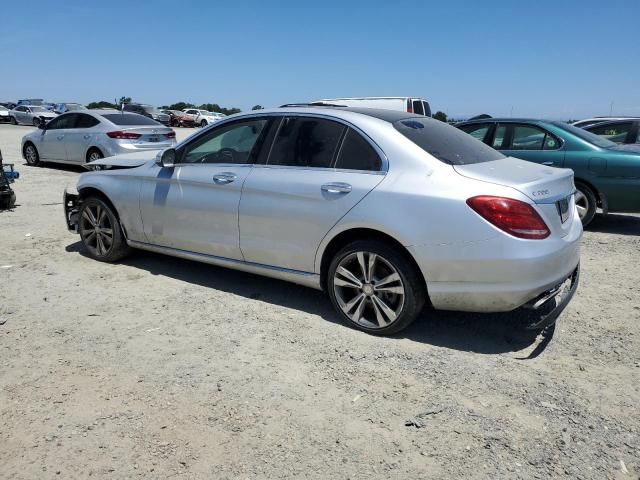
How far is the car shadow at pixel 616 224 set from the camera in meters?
7.66

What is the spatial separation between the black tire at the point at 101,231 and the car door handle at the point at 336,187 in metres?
2.62

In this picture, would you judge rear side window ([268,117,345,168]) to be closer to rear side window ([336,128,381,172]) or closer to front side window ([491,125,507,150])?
rear side window ([336,128,381,172])

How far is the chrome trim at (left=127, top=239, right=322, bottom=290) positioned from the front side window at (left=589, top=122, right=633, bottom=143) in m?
8.16

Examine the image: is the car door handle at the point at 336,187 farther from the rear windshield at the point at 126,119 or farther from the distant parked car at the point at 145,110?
the distant parked car at the point at 145,110

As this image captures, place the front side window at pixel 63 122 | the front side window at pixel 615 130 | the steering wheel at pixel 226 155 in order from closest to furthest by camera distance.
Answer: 1. the steering wheel at pixel 226 155
2. the front side window at pixel 615 130
3. the front side window at pixel 63 122

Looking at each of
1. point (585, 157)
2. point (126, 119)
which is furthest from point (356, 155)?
point (126, 119)

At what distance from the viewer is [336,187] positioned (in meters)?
4.00

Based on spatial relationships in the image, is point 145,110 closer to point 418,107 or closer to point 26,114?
point 26,114

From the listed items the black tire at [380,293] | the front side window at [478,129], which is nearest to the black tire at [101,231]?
the black tire at [380,293]

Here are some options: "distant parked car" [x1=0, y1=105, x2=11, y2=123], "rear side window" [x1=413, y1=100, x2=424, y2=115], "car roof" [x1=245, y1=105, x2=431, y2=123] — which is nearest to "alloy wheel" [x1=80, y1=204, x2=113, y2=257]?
"car roof" [x1=245, y1=105, x2=431, y2=123]

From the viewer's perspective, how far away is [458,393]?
10.7 ft

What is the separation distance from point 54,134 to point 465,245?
12759mm

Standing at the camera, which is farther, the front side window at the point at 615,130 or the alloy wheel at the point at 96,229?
the front side window at the point at 615,130

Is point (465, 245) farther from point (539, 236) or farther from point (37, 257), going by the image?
point (37, 257)
